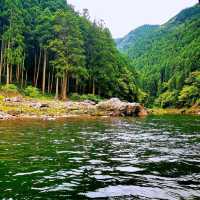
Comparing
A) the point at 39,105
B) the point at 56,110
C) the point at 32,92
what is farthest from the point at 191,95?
the point at 39,105

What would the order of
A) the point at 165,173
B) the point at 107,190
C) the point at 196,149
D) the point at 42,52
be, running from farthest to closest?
the point at 42,52, the point at 196,149, the point at 165,173, the point at 107,190

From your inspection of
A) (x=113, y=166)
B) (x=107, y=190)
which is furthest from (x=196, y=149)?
(x=107, y=190)

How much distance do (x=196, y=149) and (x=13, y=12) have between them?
61.7m

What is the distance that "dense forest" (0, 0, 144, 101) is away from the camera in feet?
245

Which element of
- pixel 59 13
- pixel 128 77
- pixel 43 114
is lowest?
pixel 43 114

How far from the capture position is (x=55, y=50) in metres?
73.6

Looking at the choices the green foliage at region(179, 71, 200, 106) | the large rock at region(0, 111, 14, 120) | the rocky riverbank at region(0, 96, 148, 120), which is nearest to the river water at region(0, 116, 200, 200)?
the large rock at region(0, 111, 14, 120)

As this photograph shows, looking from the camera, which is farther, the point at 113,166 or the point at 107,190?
the point at 113,166

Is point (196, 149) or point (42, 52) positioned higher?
point (42, 52)

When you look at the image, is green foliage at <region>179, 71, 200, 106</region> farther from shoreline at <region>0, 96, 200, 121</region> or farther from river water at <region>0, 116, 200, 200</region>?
river water at <region>0, 116, 200, 200</region>

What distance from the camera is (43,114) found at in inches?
1891

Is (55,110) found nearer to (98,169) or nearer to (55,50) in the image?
(55,50)

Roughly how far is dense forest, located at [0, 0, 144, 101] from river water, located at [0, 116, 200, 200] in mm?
50518

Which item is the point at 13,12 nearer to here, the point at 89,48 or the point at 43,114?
the point at 89,48
